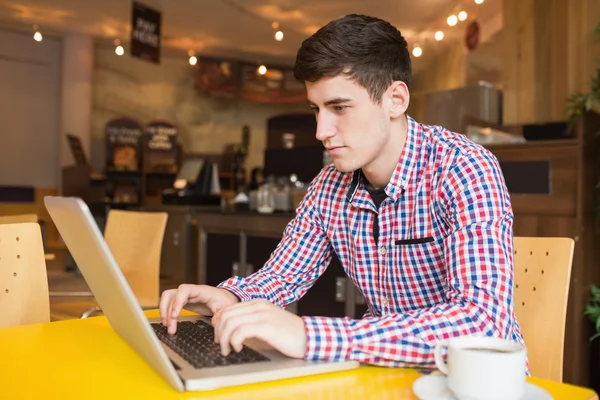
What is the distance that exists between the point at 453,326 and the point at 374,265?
0.42 meters

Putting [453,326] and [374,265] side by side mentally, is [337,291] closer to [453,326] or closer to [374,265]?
[374,265]

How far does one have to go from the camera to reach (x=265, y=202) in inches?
182

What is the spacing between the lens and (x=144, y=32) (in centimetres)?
746

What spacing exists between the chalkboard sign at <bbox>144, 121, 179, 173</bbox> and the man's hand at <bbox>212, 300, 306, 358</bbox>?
9.99 metres

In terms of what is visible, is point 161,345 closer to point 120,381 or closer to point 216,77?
point 120,381

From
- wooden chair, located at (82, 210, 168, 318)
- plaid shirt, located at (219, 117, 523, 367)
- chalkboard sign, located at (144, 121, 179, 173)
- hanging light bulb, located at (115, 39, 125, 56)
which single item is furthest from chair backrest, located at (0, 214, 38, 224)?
chalkboard sign, located at (144, 121, 179, 173)

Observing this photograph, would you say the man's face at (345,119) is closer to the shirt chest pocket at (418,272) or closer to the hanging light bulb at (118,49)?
the shirt chest pocket at (418,272)

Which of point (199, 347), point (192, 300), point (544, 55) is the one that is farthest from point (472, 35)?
point (199, 347)

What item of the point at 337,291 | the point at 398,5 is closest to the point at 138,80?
the point at 398,5

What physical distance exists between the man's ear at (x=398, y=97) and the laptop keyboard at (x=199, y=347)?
0.60m

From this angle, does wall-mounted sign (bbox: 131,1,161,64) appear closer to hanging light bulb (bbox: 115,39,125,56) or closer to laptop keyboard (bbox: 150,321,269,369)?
hanging light bulb (bbox: 115,39,125,56)

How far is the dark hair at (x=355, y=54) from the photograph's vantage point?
1.22 metres

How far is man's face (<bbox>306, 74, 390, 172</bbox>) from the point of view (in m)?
1.23

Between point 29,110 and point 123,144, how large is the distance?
1.59m
